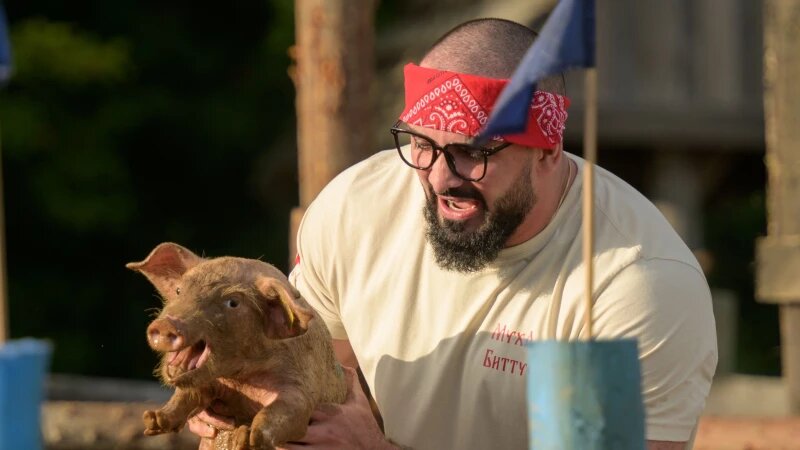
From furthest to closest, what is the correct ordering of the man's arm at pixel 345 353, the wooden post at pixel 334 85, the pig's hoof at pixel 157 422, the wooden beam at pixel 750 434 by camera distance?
the wooden post at pixel 334 85, the wooden beam at pixel 750 434, the man's arm at pixel 345 353, the pig's hoof at pixel 157 422

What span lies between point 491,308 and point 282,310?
699 mm

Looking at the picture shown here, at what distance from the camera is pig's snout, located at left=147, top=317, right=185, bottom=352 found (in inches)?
133

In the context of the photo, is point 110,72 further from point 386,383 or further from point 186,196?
point 386,383

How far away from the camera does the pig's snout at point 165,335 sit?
338 centimetres

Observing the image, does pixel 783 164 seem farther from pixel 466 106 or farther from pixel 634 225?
pixel 466 106

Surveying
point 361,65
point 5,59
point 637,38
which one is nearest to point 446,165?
point 5,59

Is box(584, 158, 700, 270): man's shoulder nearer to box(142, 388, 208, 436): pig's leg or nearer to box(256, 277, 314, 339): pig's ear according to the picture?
box(256, 277, 314, 339): pig's ear

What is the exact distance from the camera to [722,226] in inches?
715

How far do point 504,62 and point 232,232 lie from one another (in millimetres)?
10979

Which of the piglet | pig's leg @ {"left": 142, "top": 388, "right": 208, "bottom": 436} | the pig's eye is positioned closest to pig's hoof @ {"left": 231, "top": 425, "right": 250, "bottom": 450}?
the piglet

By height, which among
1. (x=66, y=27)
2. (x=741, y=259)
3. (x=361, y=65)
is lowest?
(x=741, y=259)

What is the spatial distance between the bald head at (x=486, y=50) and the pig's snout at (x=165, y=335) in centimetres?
104

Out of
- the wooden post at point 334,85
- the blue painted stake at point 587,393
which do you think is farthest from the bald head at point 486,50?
the wooden post at point 334,85

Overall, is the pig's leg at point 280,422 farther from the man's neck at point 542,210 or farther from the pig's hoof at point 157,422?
the man's neck at point 542,210
